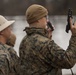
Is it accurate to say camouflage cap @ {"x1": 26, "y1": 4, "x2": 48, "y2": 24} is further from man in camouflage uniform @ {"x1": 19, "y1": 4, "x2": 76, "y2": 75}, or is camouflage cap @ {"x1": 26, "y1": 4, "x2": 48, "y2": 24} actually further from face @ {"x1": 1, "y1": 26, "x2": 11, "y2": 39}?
face @ {"x1": 1, "y1": 26, "x2": 11, "y2": 39}

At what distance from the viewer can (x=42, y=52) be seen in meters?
6.43

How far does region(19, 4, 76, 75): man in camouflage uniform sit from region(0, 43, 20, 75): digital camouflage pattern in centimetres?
19

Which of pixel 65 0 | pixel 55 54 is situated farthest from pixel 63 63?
pixel 65 0

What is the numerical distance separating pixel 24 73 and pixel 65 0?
40026 millimetres

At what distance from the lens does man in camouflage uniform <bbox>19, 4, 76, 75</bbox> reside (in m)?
6.39

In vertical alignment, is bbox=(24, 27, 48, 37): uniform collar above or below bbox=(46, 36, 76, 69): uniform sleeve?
above

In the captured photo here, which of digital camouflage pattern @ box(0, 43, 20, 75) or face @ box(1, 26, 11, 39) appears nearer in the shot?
digital camouflage pattern @ box(0, 43, 20, 75)

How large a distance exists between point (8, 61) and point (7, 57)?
0.05 metres

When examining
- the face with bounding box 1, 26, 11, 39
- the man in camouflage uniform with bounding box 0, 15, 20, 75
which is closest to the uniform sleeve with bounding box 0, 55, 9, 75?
the man in camouflage uniform with bounding box 0, 15, 20, 75

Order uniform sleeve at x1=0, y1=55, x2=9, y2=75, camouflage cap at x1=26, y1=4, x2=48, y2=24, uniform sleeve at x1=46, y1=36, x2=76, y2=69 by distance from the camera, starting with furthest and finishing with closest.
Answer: camouflage cap at x1=26, y1=4, x2=48, y2=24, uniform sleeve at x1=46, y1=36, x2=76, y2=69, uniform sleeve at x1=0, y1=55, x2=9, y2=75

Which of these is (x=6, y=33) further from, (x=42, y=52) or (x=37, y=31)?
(x=42, y=52)

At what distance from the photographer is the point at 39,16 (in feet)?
21.9

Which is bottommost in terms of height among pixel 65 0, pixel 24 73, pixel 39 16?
pixel 65 0

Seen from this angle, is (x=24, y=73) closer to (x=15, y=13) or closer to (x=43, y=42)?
(x=43, y=42)
